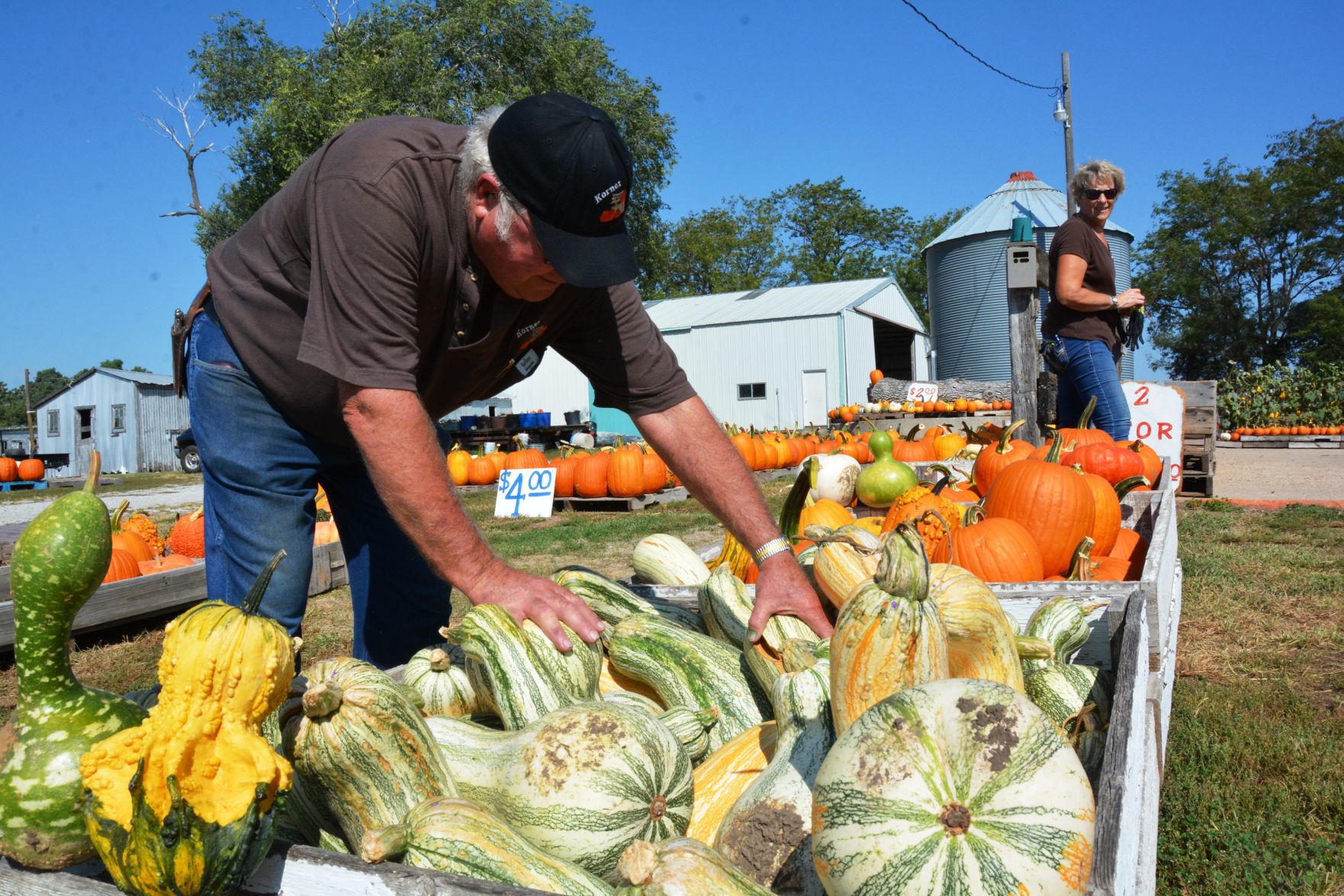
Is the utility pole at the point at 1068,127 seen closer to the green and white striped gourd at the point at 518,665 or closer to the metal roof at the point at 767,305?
the metal roof at the point at 767,305

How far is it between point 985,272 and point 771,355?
713 centimetres

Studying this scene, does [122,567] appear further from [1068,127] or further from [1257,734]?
[1068,127]

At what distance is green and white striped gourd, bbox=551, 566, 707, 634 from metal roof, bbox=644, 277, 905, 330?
27114 mm

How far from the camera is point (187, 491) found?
17.2 metres

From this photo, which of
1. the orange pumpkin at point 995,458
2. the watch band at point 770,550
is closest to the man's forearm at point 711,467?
the watch band at point 770,550

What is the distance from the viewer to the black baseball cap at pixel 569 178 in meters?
1.93

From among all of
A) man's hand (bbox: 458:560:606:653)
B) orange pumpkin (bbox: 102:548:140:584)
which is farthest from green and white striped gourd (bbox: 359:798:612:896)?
orange pumpkin (bbox: 102:548:140:584)

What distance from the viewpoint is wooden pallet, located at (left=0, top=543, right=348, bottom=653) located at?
4.80 meters

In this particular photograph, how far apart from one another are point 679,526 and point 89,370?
1399 inches

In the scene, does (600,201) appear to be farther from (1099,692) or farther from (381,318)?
(1099,692)

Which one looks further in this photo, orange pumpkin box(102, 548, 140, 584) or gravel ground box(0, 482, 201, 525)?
gravel ground box(0, 482, 201, 525)

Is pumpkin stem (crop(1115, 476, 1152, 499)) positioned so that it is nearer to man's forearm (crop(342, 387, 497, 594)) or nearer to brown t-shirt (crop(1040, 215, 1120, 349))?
brown t-shirt (crop(1040, 215, 1120, 349))

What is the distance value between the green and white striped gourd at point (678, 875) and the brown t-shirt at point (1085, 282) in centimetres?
522

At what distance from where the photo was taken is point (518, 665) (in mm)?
1828
